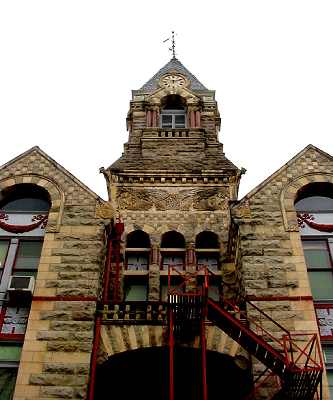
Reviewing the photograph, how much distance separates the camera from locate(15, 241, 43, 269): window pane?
1666cm

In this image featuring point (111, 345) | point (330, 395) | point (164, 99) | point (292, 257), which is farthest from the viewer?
point (164, 99)

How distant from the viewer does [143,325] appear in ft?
49.0

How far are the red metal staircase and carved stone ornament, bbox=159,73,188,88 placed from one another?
16.7 metres

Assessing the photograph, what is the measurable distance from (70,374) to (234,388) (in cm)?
452

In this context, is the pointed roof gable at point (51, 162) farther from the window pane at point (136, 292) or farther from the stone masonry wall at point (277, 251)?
the stone masonry wall at point (277, 251)

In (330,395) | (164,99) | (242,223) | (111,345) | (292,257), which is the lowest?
(330,395)

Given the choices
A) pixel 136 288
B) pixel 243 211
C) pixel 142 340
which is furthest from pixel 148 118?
pixel 142 340

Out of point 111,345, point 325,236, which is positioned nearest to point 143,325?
point 111,345

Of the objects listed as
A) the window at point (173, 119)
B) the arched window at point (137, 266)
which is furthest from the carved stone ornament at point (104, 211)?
the window at point (173, 119)

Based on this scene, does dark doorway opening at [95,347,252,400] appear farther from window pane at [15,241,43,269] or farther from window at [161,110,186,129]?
window at [161,110,186,129]

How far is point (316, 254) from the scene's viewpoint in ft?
55.5

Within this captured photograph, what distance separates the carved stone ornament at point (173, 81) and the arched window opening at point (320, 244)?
510 inches

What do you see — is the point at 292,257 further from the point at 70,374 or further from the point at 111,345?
the point at 70,374

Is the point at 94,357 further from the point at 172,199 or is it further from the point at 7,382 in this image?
the point at 172,199
